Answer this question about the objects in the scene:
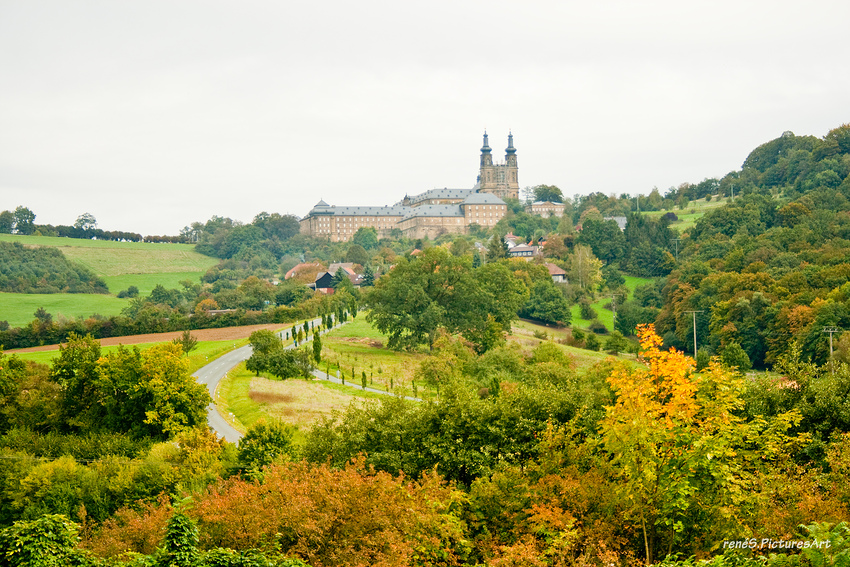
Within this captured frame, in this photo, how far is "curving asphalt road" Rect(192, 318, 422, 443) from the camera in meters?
31.4

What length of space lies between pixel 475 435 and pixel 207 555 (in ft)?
27.7

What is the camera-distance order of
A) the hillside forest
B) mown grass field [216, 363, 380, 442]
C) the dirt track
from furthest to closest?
the dirt track → mown grass field [216, 363, 380, 442] → the hillside forest

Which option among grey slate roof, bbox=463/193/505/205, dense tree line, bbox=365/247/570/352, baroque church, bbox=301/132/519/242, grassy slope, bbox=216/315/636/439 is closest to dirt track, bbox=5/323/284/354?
grassy slope, bbox=216/315/636/439

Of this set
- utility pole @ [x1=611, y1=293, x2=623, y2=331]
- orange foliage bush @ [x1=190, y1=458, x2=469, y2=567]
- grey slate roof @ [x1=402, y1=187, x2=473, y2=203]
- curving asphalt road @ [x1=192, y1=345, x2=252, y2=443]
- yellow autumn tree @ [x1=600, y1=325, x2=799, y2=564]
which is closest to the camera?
yellow autumn tree @ [x1=600, y1=325, x2=799, y2=564]

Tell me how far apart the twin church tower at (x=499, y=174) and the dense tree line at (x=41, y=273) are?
10500 centimetres

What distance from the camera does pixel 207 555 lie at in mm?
14141

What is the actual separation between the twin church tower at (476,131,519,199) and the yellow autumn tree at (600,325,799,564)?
168m

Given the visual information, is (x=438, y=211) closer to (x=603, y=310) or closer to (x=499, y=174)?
(x=499, y=174)

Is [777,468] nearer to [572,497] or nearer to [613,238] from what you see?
[572,497]

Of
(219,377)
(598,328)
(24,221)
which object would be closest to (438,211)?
(24,221)

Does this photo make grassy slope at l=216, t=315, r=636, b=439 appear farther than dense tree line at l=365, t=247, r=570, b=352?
No

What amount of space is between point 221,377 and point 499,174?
14666 cm

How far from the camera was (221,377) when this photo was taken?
42312 mm

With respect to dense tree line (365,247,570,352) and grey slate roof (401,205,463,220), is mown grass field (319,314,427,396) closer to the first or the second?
dense tree line (365,247,570,352)
